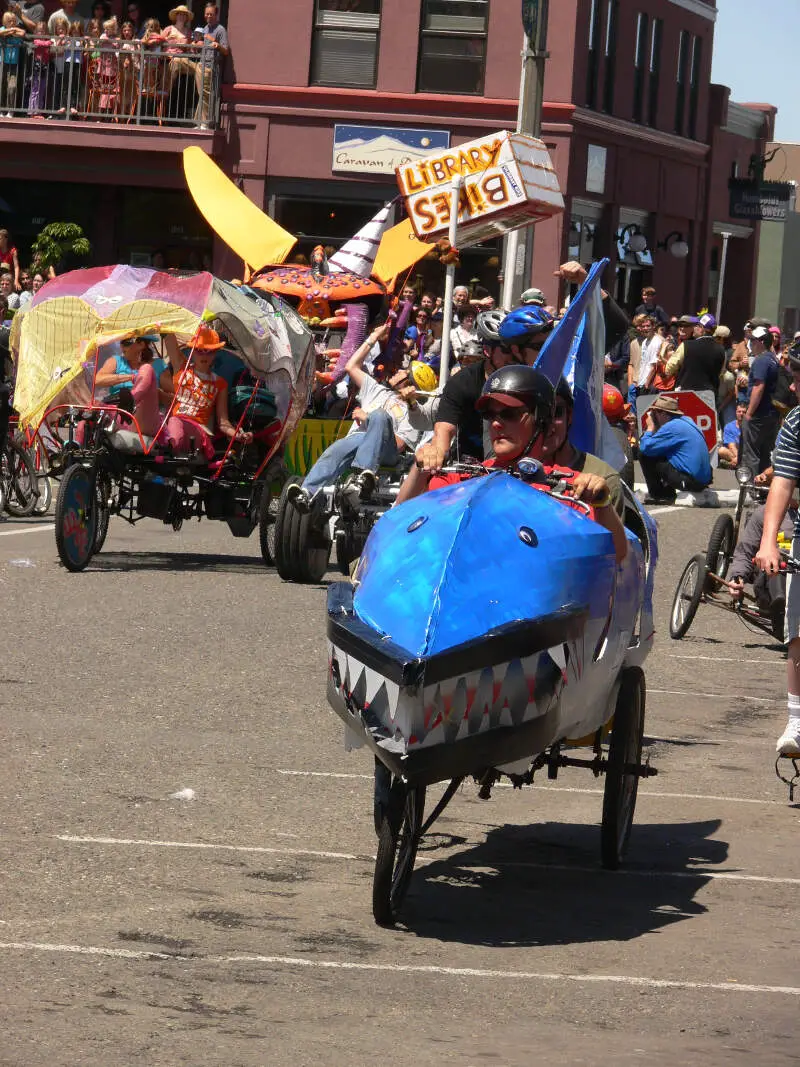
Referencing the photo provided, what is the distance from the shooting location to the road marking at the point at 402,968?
5.98 metres

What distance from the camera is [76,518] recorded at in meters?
15.4

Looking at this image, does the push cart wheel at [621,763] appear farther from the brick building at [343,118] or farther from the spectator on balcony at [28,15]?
the spectator on balcony at [28,15]

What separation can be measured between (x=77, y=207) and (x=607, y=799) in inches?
1228

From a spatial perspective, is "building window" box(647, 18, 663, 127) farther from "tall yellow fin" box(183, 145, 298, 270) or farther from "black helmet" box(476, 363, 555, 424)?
"black helmet" box(476, 363, 555, 424)

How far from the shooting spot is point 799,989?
6.07 m

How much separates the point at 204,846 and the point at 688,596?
708cm

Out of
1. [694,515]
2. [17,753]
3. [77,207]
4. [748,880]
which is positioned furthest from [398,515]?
[77,207]

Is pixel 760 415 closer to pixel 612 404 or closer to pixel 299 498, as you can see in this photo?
pixel 299 498

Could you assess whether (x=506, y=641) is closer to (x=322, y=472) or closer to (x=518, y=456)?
(x=518, y=456)

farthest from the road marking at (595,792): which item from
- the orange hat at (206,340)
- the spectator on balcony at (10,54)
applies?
the spectator on balcony at (10,54)

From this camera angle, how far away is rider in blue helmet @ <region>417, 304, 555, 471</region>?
877 centimetres

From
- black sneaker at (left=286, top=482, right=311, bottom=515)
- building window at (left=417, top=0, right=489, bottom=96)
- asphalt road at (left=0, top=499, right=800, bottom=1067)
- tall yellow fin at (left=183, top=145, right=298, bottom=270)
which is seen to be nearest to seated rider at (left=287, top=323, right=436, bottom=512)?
black sneaker at (left=286, top=482, right=311, bottom=515)

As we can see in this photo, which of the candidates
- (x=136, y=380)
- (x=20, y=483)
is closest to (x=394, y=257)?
(x=20, y=483)

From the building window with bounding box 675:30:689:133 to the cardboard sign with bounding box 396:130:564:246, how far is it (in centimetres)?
2527
